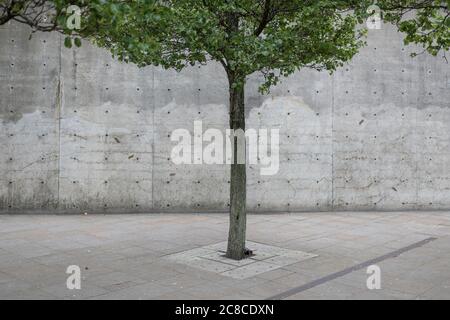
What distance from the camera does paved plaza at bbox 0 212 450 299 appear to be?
6438mm

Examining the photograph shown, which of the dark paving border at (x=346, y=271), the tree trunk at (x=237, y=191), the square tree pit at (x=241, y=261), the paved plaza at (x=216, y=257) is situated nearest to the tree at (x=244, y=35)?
the tree trunk at (x=237, y=191)

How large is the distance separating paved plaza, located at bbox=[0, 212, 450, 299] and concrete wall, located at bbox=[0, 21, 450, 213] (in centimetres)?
79

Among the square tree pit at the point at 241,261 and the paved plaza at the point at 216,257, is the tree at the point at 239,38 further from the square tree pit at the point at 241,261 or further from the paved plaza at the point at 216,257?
the paved plaza at the point at 216,257

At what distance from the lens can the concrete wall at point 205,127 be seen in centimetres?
1232

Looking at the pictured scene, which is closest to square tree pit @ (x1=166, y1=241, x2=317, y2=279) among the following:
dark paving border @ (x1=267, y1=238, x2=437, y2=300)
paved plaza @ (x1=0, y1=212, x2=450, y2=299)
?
paved plaza @ (x1=0, y1=212, x2=450, y2=299)

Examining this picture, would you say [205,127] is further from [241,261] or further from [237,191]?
[241,261]

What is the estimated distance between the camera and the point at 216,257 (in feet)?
27.0

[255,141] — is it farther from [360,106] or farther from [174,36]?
[174,36]

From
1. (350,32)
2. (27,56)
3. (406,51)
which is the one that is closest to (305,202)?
(406,51)

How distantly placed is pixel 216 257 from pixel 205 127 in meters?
5.15

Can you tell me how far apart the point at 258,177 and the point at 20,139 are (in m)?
6.25

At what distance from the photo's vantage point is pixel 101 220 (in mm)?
11703

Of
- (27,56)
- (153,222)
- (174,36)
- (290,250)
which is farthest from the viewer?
(27,56)

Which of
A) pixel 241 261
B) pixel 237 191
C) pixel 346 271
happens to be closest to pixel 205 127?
pixel 237 191
